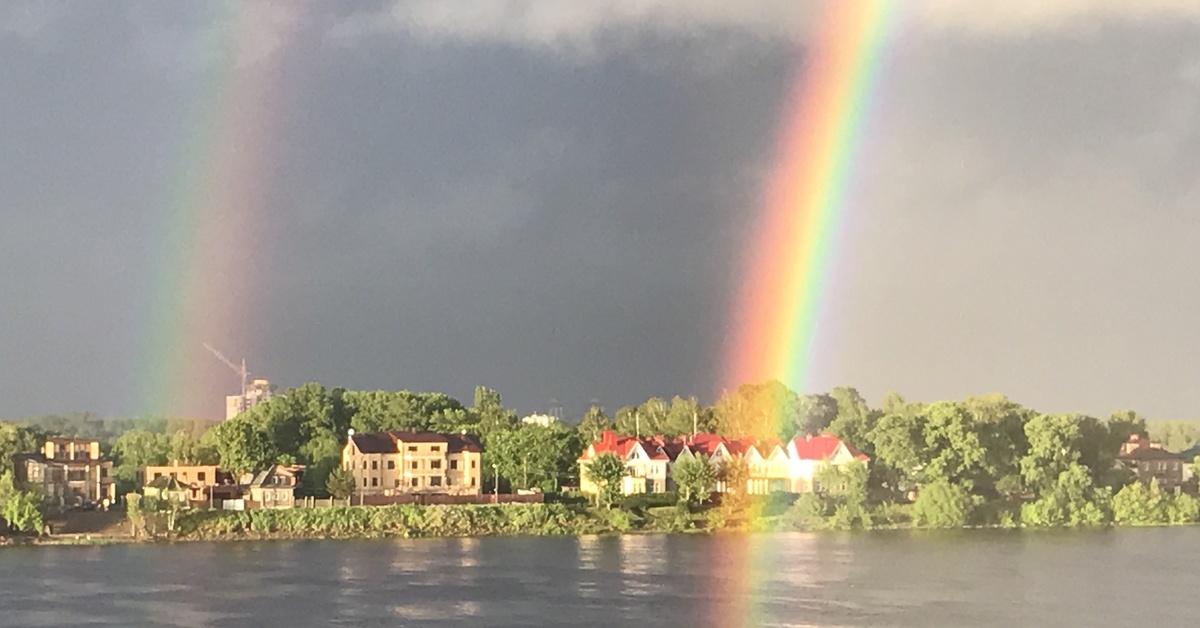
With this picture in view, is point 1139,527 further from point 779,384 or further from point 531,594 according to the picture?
point 531,594

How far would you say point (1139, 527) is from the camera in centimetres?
5662

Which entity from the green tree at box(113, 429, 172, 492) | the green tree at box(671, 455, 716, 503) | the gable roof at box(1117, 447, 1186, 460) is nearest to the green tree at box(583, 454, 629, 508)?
the green tree at box(671, 455, 716, 503)

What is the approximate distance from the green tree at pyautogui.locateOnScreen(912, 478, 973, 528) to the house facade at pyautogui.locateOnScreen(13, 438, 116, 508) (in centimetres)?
3007

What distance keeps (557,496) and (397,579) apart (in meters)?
19.9

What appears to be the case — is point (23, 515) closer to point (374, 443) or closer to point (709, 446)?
point (374, 443)

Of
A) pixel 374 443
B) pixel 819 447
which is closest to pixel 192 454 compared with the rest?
pixel 374 443

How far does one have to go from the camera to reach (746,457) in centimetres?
6450

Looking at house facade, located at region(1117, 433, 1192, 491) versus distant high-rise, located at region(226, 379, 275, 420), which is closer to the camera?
house facade, located at region(1117, 433, 1192, 491)

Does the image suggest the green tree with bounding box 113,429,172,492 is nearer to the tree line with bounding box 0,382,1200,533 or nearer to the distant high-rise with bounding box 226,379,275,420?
the tree line with bounding box 0,382,1200,533

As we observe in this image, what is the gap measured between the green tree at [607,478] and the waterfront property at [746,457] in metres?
4.60

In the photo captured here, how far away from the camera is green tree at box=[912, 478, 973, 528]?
177 ft

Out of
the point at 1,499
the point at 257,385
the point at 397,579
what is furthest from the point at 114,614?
the point at 257,385

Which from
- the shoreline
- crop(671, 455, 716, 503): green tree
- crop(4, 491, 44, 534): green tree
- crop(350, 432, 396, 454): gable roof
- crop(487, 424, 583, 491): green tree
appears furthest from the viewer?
crop(350, 432, 396, 454): gable roof

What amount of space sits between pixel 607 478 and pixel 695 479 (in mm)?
3450
